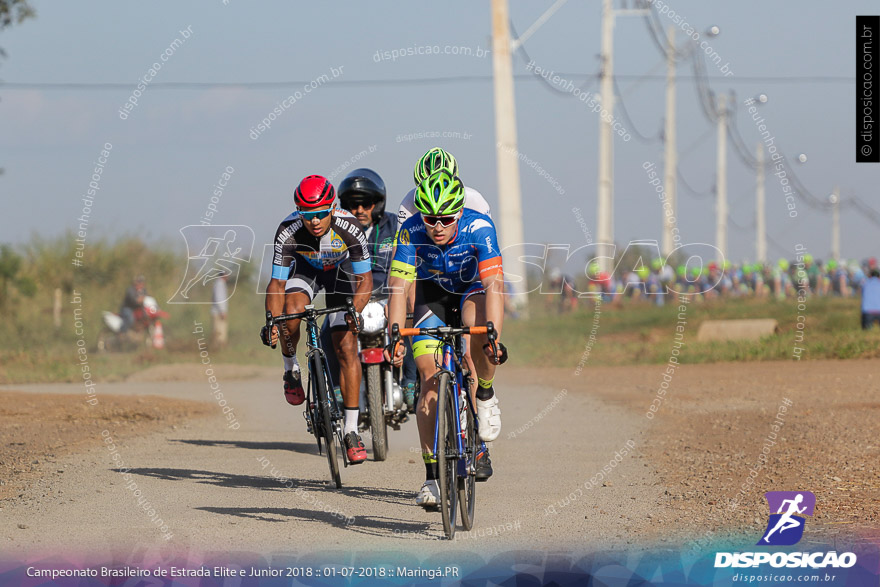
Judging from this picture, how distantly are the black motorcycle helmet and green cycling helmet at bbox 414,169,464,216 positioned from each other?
3.12 m

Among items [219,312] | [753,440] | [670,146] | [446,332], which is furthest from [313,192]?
[670,146]

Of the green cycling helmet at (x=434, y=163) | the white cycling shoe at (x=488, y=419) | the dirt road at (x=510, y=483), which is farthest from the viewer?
the green cycling helmet at (x=434, y=163)

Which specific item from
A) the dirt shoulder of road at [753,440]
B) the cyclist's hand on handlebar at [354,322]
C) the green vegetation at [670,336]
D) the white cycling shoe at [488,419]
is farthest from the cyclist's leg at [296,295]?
the green vegetation at [670,336]

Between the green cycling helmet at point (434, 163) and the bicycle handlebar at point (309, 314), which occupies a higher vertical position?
the green cycling helmet at point (434, 163)

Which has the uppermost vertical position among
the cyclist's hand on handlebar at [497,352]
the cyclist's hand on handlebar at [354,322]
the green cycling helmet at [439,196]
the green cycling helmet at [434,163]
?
the green cycling helmet at [434,163]

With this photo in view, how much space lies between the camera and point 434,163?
8547 mm

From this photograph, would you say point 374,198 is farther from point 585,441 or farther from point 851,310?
point 851,310

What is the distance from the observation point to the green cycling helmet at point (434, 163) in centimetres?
851

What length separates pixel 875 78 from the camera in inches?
566

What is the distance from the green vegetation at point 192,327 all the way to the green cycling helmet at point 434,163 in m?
12.8

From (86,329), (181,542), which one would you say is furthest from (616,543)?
(86,329)

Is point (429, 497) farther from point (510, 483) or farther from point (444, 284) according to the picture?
point (510, 483)

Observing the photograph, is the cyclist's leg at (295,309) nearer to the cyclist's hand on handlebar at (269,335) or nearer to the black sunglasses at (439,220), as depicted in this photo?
the cyclist's hand on handlebar at (269,335)

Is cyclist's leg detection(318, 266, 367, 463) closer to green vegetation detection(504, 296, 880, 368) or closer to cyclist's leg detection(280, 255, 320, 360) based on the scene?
cyclist's leg detection(280, 255, 320, 360)
